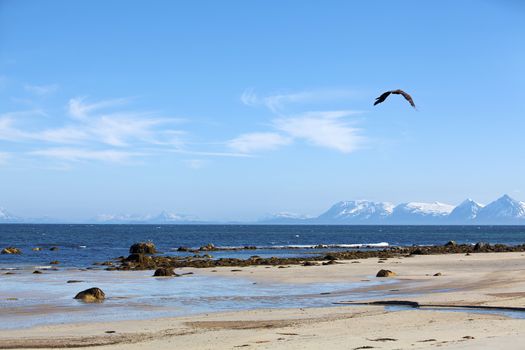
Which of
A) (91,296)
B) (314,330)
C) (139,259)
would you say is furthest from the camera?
(139,259)

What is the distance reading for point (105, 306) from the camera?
2745cm

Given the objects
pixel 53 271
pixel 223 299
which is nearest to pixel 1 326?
pixel 223 299

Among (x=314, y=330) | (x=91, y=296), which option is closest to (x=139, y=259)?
(x=91, y=296)

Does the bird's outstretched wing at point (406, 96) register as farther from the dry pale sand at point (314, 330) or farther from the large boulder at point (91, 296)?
the large boulder at point (91, 296)

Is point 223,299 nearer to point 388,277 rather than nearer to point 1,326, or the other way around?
point 1,326

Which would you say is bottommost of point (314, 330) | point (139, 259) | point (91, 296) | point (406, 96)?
point (314, 330)

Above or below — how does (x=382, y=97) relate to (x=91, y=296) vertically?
above

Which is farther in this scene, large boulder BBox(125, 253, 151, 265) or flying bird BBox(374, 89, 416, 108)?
large boulder BBox(125, 253, 151, 265)

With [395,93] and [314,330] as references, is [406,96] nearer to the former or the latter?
[395,93]

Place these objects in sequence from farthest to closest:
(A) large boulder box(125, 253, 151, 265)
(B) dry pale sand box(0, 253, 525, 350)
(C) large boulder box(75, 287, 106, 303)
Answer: (A) large boulder box(125, 253, 151, 265), (C) large boulder box(75, 287, 106, 303), (B) dry pale sand box(0, 253, 525, 350)

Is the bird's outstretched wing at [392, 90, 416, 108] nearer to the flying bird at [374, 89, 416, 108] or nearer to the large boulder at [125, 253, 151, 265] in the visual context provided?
the flying bird at [374, 89, 416, 108]

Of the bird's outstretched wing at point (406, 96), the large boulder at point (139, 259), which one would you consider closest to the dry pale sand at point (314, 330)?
the bird's outstretched wing at point (406, 96)

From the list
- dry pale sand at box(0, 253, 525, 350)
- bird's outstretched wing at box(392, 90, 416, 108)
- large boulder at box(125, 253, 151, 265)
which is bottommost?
dry pale sand at box(0, 253, 525, 350)

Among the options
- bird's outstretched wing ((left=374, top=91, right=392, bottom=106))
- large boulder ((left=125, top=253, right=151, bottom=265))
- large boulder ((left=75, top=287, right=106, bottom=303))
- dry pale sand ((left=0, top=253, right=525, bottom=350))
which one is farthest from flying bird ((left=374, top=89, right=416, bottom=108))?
large boulder ((left=125, top=253, right=151, bottom=265))
